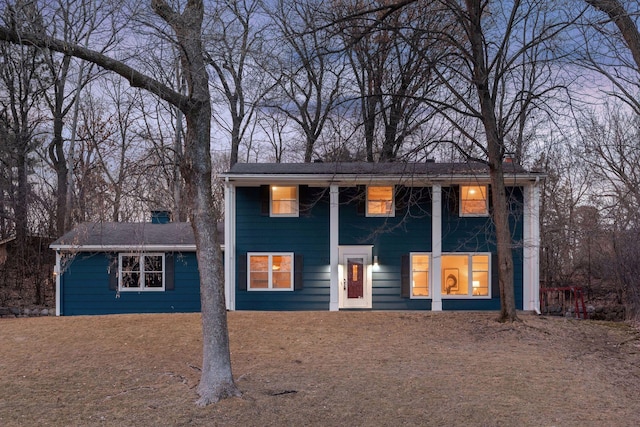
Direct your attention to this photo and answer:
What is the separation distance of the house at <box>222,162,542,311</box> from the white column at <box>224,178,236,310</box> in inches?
1.1

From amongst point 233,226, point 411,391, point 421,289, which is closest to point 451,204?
point 421,289

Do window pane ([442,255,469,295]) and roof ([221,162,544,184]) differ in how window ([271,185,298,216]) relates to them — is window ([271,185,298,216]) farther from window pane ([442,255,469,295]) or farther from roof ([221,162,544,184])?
window pane ([442,255,469,295])

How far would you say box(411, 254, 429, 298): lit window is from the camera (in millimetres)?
15336

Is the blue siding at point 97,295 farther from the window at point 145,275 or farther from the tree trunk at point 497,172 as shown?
the tree trunk at point 497,172

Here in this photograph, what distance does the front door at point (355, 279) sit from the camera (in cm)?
1528

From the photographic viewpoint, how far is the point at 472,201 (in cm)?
1533

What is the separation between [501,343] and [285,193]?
7.30m

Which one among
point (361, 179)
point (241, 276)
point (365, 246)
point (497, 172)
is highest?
point (361, 179)

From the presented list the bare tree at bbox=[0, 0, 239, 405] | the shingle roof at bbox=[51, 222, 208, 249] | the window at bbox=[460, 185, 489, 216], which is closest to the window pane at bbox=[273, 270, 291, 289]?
the shingle roof at bbox=[51, 222, 208, 249]

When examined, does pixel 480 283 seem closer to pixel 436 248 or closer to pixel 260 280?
pixel 436 248

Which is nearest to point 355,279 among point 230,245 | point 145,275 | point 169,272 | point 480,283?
point 480,283

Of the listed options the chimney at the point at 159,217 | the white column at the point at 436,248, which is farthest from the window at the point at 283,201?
the chimney at the point at 159,217

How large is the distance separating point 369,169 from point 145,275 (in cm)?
751

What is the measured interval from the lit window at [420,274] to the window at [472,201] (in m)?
1.73
